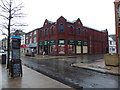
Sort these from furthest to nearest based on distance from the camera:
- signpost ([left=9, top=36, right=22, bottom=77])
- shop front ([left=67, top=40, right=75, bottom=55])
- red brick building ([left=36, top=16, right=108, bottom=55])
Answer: shop front ([left=67, top=40, right=75, bottom=55]) → red brick building ([left=36, top=16, right=108, bottom=55]) → signpost ([left=9, top=36, right=22, bottom=77])

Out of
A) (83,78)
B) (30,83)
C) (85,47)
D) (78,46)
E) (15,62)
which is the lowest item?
(83,78)

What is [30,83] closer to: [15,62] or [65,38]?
[15,62]

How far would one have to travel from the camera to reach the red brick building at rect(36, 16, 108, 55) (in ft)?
86.0

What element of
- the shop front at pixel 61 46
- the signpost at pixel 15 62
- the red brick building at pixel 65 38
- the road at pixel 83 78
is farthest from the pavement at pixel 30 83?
the shop front at pixel 61 46

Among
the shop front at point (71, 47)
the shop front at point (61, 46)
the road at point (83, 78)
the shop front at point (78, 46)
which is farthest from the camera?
the shop front at point (78, 46)

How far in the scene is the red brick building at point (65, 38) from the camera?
86.0 feet

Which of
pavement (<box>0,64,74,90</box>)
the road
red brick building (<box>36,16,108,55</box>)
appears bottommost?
the road

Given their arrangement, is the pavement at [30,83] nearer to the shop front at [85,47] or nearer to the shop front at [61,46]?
the shop front at [61,46]

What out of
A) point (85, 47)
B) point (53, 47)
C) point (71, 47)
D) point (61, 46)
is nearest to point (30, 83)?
point (61, 46)

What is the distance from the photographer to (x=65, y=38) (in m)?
26.5

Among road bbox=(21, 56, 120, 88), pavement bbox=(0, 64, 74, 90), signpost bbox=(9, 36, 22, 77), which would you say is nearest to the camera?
pavement bbox=(0, 64, 74, 90)

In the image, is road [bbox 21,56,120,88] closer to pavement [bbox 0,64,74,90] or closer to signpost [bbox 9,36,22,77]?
pavement [bbox 0,64,74,90]

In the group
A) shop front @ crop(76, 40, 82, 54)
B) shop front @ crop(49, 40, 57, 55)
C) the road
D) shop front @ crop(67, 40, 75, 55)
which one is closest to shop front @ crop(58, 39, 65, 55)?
shop front @ crop(49, 40, 57, 55)

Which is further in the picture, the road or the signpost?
the signpost
